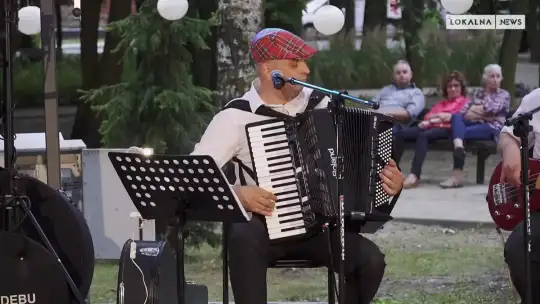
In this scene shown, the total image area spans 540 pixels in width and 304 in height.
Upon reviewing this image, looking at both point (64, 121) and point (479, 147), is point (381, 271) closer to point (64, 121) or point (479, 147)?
point (479, 147)

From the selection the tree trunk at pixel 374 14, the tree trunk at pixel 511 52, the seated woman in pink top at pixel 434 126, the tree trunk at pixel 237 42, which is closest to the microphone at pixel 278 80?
the tree trunk at pixel 237 42

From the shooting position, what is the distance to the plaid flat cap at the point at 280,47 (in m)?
4.29

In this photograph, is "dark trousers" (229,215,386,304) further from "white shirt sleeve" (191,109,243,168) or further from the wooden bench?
the wooden bench

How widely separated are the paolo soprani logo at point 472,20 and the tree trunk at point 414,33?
32.9 inches

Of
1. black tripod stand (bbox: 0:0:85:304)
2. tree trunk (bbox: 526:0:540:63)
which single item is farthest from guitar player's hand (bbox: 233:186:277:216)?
tree trunk (bbox: 526:0:540:63)

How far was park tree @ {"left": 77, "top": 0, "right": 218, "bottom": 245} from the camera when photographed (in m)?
6.19

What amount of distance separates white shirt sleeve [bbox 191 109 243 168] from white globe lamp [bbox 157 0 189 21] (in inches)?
60.2

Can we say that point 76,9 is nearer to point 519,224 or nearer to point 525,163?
point 525,163

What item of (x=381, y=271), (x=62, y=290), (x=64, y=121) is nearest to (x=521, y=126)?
(x=381, y=271)

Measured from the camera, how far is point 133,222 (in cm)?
511

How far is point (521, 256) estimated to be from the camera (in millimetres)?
4379

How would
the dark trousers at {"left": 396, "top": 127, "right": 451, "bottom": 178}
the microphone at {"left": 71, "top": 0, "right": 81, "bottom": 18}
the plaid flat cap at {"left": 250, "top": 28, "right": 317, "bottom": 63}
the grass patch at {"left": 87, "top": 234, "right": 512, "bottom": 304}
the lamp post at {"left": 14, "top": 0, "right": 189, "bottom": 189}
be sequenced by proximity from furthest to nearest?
the dark trousers at {"left": 396, "top": 127, "right": 451, "bottom": 178}
the grass patch at {"left": 87, "top": 234, "right": 512, "bottom": 304}
the lamp post at {"left": 14, "top": 0, "right": 189, "bottom": 189}
the microphone at {"left": 71, "top": 0, "right": 81, "bottom": 18}
the plaid flat cap at {"left": 250, "top": 28, "right": 317, "bottom": 63}

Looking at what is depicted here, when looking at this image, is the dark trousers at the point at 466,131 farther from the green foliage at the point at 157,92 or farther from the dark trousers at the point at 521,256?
the dark trousers at the point at 521,256

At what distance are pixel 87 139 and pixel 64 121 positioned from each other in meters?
0.85
